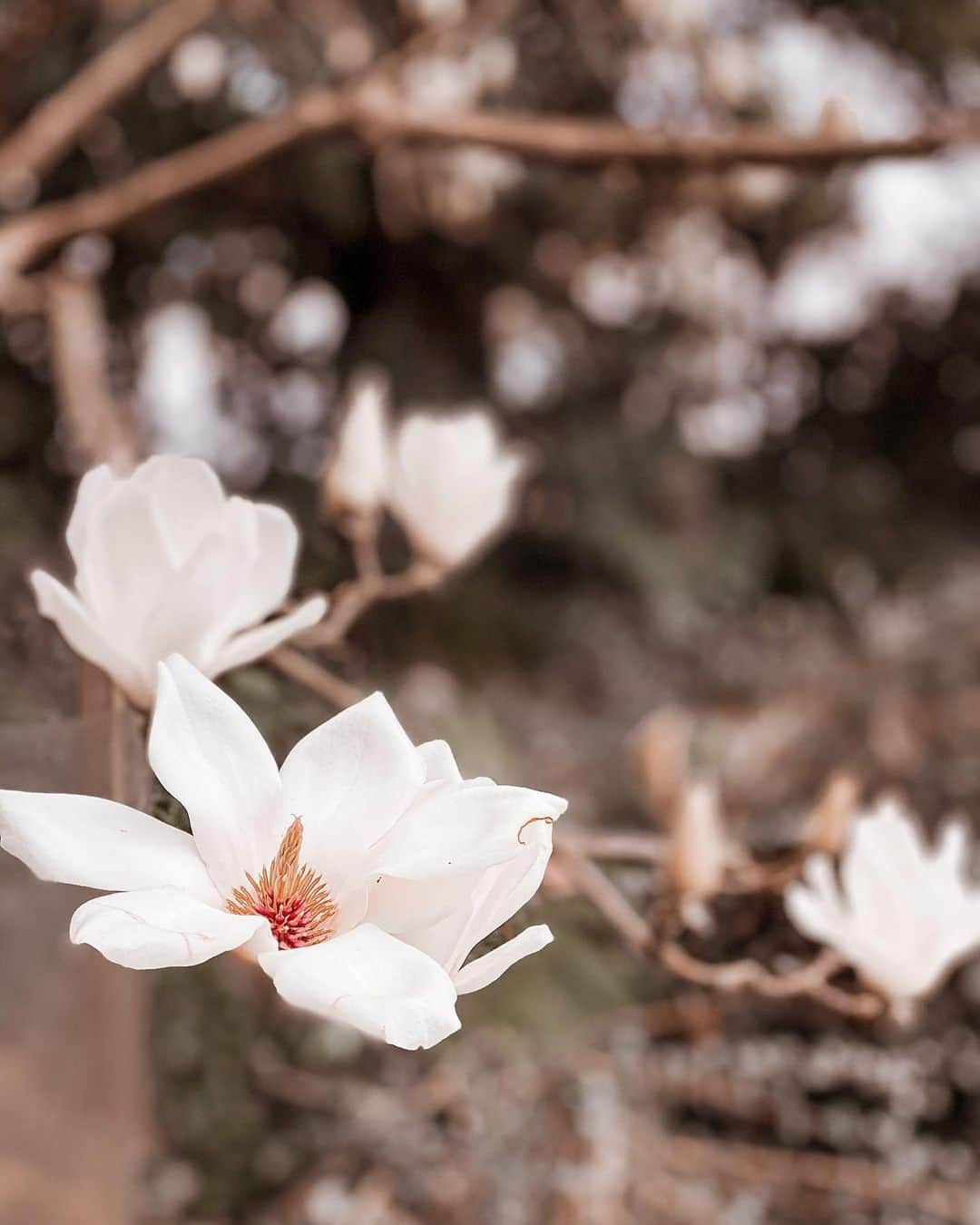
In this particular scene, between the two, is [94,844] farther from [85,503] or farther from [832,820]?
[832,820]

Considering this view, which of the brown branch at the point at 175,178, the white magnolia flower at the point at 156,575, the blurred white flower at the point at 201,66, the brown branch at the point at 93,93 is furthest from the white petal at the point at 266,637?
the blurred white flower at the point at 201,66

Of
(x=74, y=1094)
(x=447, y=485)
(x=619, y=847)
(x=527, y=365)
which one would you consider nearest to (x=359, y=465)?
(x=447, y=485)

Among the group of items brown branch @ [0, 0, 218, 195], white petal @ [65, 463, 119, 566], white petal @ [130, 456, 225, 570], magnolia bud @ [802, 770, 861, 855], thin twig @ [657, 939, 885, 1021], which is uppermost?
brown branch @ [0, 0, 218, 195]

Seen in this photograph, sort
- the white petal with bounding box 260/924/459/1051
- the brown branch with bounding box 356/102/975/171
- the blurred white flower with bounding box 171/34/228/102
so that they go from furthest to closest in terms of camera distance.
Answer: the blurred white flower with bounding box 171/34/228/102 → the brown branch with bounding box 356/102/975/171 → the white petal with bounding box 260/924/459/1051

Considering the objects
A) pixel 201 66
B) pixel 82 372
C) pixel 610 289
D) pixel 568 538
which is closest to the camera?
pixel 82 372

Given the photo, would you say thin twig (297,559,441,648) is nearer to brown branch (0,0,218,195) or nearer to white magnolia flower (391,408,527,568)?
white magnolia flower (391,408,527,568)

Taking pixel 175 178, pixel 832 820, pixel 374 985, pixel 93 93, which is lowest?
pixel 374 985

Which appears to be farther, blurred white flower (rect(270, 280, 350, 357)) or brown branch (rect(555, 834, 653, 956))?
blurred white flower (rect(270, 280, 350, 357))

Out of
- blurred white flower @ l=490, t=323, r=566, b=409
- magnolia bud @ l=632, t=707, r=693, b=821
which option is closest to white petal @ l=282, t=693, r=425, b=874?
magnolia bud @ l=632, t=707, r=693, b=821
